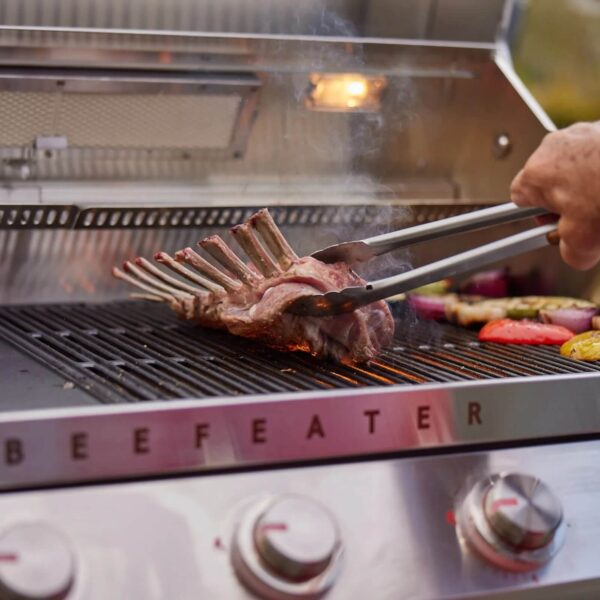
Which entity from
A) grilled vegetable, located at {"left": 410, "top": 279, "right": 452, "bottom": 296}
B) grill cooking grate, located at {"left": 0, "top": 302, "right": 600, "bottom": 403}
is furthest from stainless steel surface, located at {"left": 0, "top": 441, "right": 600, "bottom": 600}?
grilled vegetable, located at {"left": 410, "top": 279, "right": 452, "bottom": 296}

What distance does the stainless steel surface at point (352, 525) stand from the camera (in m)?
1.27

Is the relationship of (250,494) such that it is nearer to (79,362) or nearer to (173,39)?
(79,362)

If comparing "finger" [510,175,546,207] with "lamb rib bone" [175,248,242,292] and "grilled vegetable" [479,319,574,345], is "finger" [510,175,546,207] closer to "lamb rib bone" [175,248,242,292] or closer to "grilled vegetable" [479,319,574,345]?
"grilled vegetable" [479,319,574,345]

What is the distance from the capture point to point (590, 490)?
1.55 m

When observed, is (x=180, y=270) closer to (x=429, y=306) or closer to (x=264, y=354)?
(x=264, y=354)

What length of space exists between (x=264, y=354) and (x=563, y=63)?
207 centimetres

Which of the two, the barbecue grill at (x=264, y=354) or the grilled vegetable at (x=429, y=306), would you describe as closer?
the barbecue grill at (x=264, y=354)

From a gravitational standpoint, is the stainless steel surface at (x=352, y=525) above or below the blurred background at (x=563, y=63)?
below

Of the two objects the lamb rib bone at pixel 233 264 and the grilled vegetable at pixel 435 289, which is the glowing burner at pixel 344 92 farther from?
the lamb rib bone at pixel 233 264

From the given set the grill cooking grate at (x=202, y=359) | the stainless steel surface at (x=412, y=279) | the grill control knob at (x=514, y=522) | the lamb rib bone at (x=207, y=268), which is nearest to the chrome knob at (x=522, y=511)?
the grill control knob at (x=514, y=522)

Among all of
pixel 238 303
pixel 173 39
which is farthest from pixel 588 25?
pixel 238 303

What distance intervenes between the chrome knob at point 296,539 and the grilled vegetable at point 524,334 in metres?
0.86

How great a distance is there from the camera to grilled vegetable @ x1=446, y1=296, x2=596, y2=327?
2266 mm

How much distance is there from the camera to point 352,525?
4.58ft
